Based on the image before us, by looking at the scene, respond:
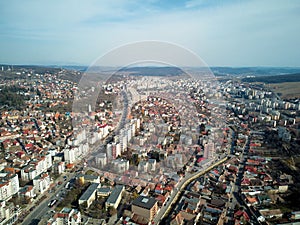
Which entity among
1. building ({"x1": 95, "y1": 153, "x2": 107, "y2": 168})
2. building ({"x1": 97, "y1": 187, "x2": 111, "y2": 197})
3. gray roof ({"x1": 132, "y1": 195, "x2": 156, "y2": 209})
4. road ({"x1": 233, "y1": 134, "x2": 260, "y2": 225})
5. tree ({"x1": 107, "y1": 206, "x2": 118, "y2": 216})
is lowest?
road ({"x1": 233, "y1": 134, "x2": 260, "y2": 225})

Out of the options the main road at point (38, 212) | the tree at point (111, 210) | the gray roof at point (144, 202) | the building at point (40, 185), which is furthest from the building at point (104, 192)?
the building at point (40, 185)

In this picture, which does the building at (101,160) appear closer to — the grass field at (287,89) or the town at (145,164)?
the town at (145,164)

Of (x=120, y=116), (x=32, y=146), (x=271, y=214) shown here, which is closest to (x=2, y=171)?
(x=32, y=146)

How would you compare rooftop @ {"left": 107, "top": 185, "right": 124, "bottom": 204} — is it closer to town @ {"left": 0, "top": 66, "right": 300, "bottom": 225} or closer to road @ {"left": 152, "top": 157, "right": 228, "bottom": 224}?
town @ {"left": 0, "top": 66, "right": 300, "bottom": 225}

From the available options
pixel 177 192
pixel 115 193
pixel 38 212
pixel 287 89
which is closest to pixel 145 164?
pixel 177 192

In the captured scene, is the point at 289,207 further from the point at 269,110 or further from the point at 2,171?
the point at 269,110

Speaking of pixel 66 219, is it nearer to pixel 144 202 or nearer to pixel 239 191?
pixel 144 202

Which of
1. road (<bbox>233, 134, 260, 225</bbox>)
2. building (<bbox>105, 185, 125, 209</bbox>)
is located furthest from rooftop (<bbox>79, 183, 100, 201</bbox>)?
road (<bbox>233, 134, 260, 225</bbox>)
